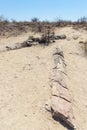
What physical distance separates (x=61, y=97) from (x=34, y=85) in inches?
39.5

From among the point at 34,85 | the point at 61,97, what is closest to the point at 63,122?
the point at 61,97

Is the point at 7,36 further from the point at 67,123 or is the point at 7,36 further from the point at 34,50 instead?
the point at 67,123

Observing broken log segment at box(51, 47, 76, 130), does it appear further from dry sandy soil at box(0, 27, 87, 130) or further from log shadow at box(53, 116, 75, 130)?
dry sandy soil at box(0, 27, 87, 130)

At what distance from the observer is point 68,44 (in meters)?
12.3

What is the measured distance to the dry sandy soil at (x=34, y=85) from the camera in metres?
6.38

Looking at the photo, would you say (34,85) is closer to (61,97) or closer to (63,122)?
(61,97)

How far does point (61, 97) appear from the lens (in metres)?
7.32

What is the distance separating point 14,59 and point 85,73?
2.43m

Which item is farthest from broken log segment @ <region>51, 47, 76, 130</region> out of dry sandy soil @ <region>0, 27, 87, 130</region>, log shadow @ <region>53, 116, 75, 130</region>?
dry sandy soil @ <region>0, 27, 87, 130</region>

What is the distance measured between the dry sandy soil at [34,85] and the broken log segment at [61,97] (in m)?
0.17

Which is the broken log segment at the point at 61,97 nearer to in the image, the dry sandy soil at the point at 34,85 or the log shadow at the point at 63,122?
the log shadow at the point at 63,122

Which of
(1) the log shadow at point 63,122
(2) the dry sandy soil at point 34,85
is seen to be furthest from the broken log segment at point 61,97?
(2) the dry sandy soil at point 34,85

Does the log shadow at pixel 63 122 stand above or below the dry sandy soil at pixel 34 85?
below

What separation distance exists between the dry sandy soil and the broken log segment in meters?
0.17
